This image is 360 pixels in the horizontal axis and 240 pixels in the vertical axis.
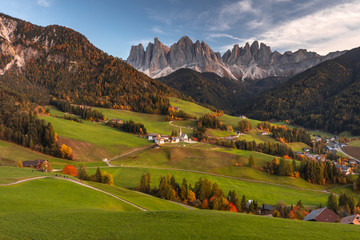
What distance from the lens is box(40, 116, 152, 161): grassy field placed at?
95.6m

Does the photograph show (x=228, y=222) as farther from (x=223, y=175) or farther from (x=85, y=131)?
(x=85, y=131)

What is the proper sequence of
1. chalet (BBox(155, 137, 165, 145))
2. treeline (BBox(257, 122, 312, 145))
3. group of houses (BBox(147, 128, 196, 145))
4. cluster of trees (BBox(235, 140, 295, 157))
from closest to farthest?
chalet (BBox(155, 137, 165, 145)), group of houses (BBox(147, 128, 196, 145)), cluster of trees (BBox(235, 140, 295, 157)), treeline (BBox(257, 122, 312, 145))

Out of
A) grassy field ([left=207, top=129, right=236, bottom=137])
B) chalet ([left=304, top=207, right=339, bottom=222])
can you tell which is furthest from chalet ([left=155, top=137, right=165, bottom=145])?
chalet ([left=304, top=207, right=339, bottom=222])

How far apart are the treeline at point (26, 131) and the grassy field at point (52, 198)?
5362 centimetres

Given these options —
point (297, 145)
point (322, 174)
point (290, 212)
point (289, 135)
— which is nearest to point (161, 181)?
point (290, 212)

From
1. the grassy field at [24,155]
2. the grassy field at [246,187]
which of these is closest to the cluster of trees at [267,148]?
the grassy field at [246,187]

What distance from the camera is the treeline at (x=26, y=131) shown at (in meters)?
91.1

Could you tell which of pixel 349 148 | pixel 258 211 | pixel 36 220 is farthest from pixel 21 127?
pixel 349 148

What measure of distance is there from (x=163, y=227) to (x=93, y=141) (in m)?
95.1

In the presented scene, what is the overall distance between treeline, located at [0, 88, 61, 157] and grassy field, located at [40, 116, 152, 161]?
6.19 m

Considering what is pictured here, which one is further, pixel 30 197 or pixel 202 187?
pixel 202 187

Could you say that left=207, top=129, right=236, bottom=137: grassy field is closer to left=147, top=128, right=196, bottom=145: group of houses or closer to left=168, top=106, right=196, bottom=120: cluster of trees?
left=147, top=128, right=196, bottom=145: group of houses

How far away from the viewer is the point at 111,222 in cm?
2262

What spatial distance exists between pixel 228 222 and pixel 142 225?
8.35 m
